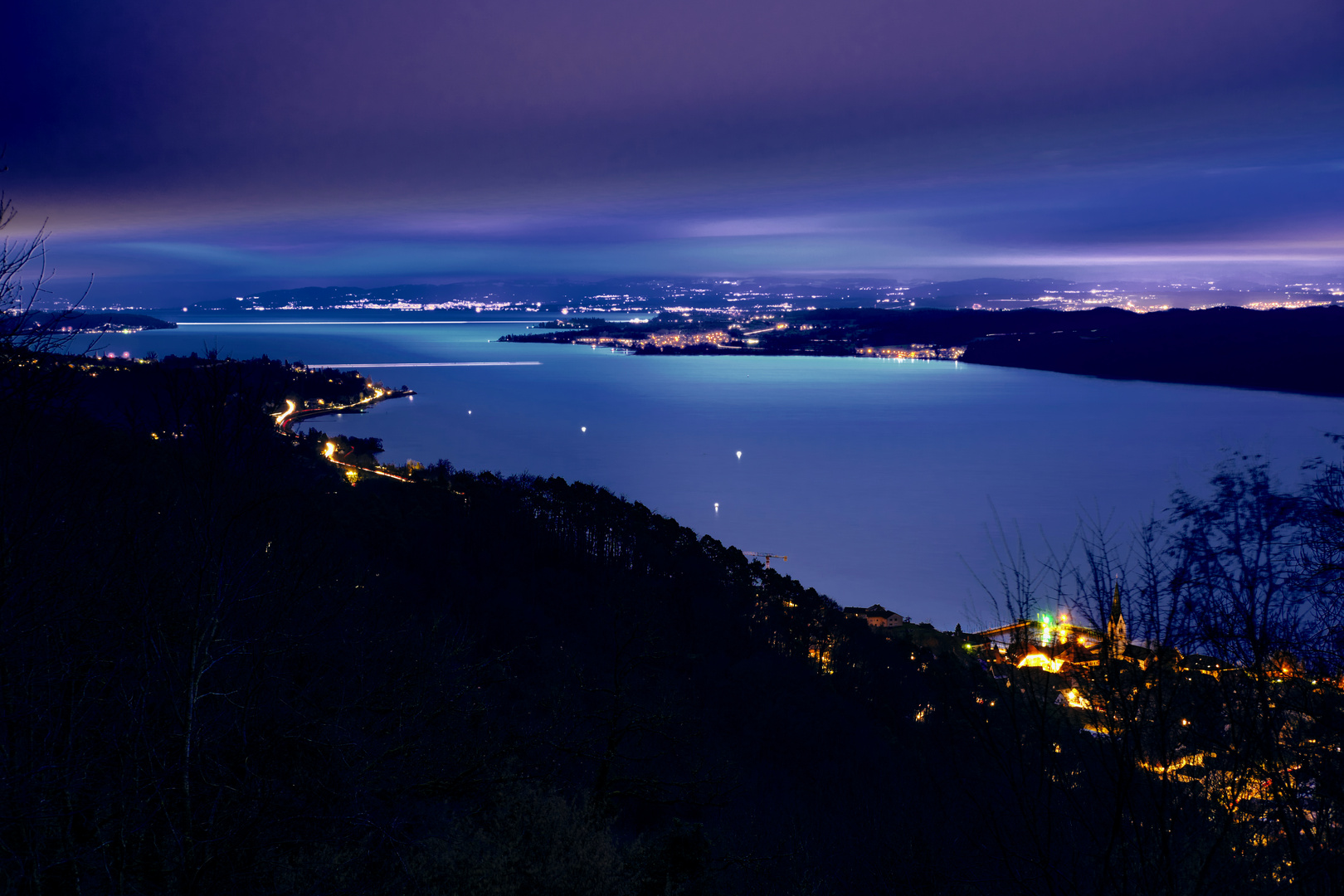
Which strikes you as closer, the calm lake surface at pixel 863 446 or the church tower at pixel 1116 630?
the church tower at pixel 1116 630

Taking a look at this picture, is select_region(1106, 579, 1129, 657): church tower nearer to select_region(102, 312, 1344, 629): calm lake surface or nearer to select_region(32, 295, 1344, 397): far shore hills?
select_region(102, 312, 1344, 629): calm lake surface

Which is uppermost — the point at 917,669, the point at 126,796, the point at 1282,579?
the point at 1282,579

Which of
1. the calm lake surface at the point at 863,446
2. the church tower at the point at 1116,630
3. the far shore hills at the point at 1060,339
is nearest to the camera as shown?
the church tower at the point at 1116,630

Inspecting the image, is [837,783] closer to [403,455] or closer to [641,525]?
[641,525]

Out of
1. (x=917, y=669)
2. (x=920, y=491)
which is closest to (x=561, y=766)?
(x=917, y=669)

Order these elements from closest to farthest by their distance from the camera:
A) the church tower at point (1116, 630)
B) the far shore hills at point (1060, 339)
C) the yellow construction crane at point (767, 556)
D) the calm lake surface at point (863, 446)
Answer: the church tower at point (1116, 630)
the yellow construction crane at point (767, 556)
the calm lake surface at point (863, 446)
the far shore hills at point (1060, 339)

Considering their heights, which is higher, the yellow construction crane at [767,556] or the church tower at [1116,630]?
the church tower at [1116,630]

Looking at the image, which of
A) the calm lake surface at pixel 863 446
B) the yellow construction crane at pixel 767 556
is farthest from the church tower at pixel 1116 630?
the yellow construction crane at pixel 767 556

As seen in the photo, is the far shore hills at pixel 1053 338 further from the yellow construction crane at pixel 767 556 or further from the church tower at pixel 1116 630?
the church tower at pixel 1116 630

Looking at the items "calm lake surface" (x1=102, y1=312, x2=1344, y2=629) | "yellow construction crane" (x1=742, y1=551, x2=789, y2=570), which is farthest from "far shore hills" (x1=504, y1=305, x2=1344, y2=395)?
"yellow construction crane" (x1=742, y1=551, x2=789, y2=570)

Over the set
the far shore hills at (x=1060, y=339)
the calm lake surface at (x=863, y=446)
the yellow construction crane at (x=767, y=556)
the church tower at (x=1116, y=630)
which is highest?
the far shore hills at (x=1060, y=339)
